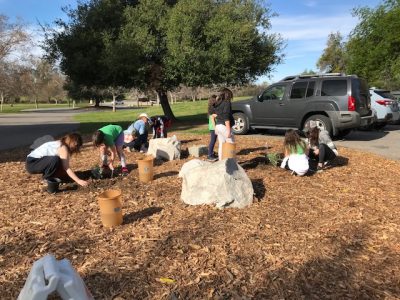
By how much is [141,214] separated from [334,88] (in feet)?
28.7

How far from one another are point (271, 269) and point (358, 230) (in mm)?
1512

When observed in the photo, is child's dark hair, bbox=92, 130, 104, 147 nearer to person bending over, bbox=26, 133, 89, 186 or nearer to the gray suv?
person bending over, bbox=26, 133, 89, 186

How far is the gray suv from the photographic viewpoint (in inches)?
458

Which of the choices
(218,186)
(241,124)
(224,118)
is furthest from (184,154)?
(241,124)

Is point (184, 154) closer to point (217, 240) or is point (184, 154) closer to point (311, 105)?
point (311, 105)

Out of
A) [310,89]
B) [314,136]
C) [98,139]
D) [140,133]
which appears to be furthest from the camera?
[310,89]

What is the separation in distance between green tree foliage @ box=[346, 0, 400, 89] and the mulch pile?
1864 cm

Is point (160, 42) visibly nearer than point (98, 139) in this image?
No

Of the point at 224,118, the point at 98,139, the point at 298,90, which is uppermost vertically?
the point at 298,90

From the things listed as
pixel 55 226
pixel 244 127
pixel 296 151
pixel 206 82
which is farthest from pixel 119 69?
pixel 55 226

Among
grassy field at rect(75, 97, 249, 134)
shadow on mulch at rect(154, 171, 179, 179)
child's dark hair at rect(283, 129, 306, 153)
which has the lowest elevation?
grassy field at rect(75, 97, 249, 134)

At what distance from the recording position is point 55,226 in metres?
4.82

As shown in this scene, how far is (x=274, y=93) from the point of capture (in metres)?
13.3

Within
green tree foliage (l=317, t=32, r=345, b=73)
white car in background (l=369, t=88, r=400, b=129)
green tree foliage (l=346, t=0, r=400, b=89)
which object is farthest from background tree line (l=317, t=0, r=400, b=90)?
green tree foliage (l=317, t=32, r=345, b=73)
